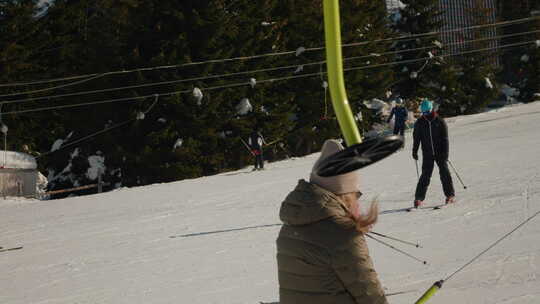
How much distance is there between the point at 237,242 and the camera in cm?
844

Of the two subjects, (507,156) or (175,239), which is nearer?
(175,239)

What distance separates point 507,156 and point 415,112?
29691 millimetres

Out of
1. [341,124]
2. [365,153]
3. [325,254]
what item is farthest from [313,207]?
[341,124]

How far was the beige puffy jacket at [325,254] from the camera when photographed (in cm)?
239

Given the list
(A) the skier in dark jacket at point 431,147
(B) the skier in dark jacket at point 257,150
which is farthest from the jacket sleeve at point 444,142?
(B) the skier in dark jacket at point 257,150

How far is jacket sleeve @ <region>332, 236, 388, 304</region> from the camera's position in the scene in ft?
7.82

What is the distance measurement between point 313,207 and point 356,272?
301 millimetres

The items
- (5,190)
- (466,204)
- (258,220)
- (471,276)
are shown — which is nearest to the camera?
(471,276)

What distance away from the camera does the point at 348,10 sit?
4081cm

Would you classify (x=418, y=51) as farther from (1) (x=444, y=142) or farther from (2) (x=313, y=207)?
(2) (x=313, y=207)

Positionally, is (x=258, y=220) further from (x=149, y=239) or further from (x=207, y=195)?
(x=207, y=195)

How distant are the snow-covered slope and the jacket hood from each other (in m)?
2.78

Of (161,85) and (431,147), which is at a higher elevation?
(161,85)

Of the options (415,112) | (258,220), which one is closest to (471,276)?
(258,220)
